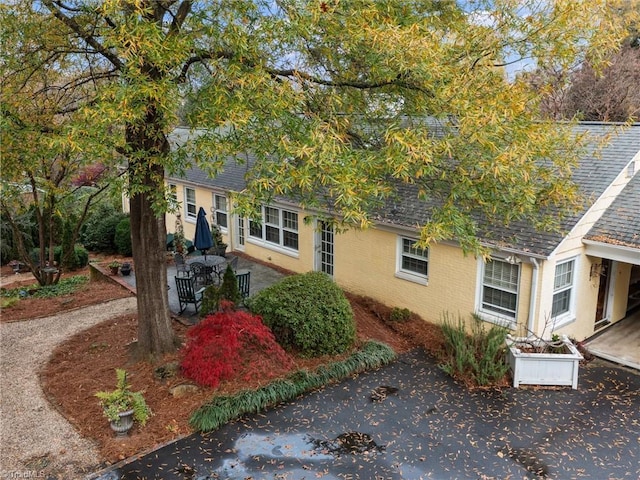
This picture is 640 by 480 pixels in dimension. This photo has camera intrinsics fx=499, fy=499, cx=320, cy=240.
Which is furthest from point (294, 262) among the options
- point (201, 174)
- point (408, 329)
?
point (201, 174)

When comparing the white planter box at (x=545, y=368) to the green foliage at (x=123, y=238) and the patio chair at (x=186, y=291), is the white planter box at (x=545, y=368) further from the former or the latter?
the green foliage at (x=123, y=238)

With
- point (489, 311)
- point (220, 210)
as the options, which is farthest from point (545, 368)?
point (220, 210)

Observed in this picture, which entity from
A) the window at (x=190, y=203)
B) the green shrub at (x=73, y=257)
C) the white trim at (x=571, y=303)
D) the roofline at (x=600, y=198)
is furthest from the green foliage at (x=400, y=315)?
the green shrub at (x=73, y=257)

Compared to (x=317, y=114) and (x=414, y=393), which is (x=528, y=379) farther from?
(x=317, y=114)

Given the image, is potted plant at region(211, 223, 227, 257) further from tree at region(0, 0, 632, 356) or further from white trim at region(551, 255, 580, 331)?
white trim at region(551, 255, 580, 331)

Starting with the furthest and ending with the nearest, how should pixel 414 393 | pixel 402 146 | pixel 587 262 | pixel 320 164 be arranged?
pixel 587 262
pixel 414 393
pixel 402 146
pixel 320 164

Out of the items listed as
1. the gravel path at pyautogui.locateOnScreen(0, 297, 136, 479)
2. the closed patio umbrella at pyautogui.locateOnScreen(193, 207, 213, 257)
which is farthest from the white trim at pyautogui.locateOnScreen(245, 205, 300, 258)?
the gravel path at pyautogui.locateOnScreen(0, 297, 136, 479)

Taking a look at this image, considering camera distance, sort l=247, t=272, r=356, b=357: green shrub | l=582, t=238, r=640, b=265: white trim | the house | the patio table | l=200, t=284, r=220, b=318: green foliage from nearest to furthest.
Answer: l=247, t=272, r=356, b=357: green shrub
l=582, t=238, r=640, b=265: white trim
the house
l=200, t=284, r=220, b=318: green foliage
the patio table

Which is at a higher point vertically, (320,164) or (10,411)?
(320,164)

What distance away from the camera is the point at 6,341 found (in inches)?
441

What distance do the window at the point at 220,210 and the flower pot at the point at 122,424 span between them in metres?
12.2

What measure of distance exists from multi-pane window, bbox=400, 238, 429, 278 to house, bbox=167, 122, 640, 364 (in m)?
0.03

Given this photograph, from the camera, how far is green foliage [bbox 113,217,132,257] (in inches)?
794

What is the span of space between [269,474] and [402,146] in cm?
474
